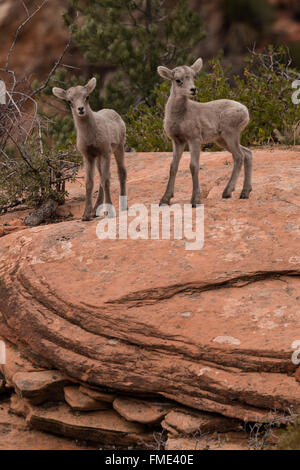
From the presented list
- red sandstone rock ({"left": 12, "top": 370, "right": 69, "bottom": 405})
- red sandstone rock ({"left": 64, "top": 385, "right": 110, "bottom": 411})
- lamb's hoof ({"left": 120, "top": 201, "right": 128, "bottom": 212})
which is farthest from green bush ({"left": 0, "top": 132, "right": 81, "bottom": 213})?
red sandstone rock ({"left": 64, "top": 385, "right": 110, "bottom": 411})

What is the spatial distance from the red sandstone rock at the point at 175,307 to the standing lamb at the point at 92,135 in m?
0.49

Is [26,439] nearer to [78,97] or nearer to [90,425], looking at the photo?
[90,425]

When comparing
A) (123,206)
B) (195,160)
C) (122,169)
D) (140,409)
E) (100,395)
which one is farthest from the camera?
(122,169)

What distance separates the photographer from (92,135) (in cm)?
705

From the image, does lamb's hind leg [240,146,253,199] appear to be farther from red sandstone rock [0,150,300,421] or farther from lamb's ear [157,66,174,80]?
lamb's ear [157,66,174,80]

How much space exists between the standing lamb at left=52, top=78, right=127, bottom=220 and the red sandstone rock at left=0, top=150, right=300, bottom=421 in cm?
49

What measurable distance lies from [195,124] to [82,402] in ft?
10.6

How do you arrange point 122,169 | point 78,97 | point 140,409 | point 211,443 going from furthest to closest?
point 122,169, point 78,97, point 140,409, point 211,443

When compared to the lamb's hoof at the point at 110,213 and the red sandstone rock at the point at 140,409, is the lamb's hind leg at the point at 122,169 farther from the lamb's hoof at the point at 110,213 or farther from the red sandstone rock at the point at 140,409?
the red sandstone rock at the point at 140,409

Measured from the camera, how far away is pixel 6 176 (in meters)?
9.50

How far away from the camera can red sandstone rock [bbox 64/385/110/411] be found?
5.77 meters

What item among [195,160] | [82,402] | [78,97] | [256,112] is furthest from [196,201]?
[256,112]

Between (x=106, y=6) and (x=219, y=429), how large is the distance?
14551mm

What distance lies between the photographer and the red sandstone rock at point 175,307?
17.6 ft
